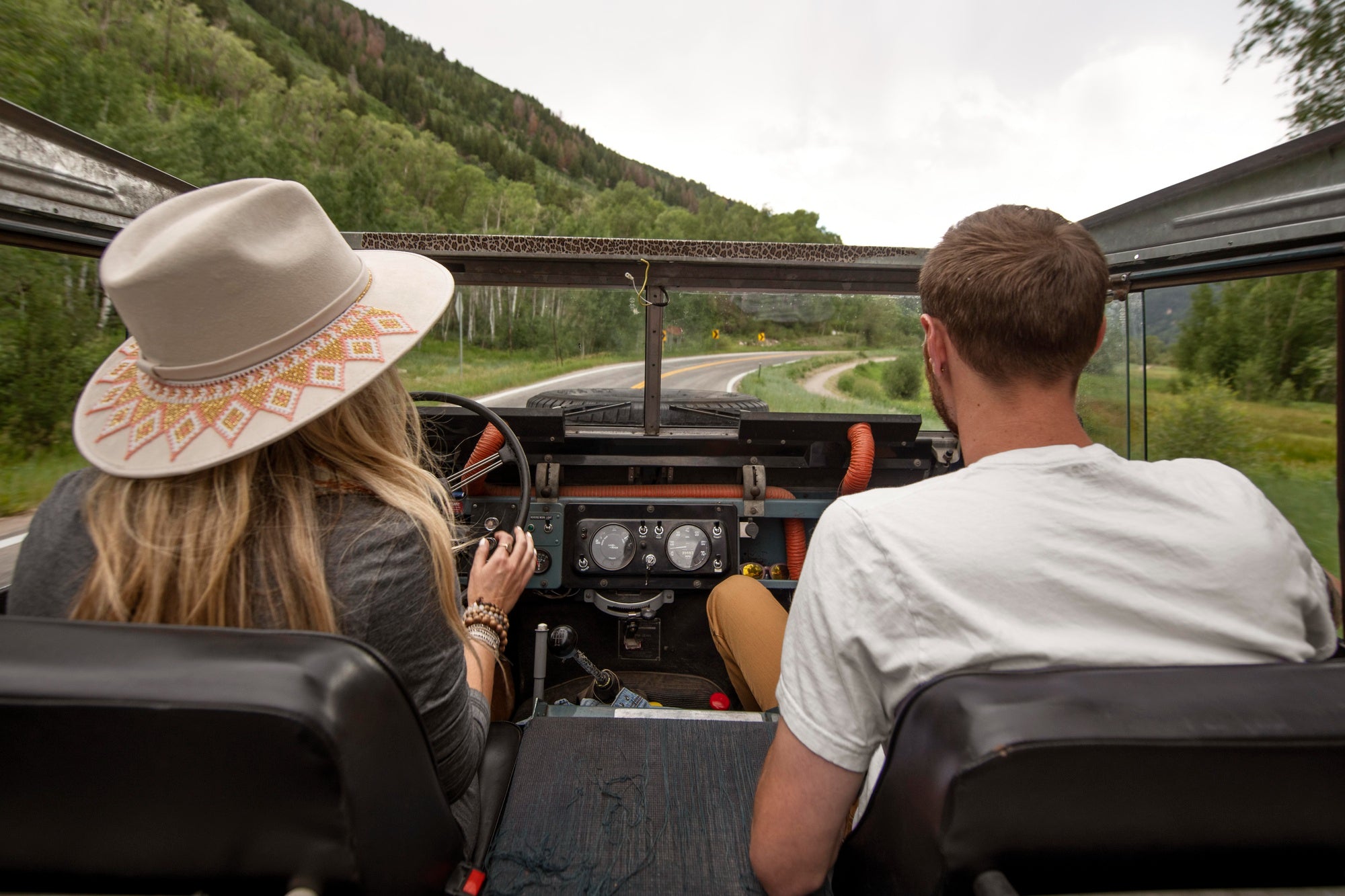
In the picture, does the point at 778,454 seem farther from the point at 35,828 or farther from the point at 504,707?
the point at 35,828

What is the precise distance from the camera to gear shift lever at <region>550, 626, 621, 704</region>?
2586 millimetres

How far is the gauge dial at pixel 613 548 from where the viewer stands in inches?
114

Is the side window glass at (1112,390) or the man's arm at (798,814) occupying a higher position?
the side window glass at (1112,390)

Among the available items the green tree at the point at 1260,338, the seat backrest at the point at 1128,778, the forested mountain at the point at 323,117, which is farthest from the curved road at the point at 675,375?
the forested mountain at the point at 323,117

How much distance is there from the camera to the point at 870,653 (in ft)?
3.16

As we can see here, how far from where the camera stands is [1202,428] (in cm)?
289

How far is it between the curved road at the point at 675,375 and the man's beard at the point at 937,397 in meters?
1.74

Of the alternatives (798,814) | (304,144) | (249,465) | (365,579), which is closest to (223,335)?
(249,465)

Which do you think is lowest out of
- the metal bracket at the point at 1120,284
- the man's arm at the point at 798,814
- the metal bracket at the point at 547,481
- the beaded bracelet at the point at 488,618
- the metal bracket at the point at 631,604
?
the metal bracket at the point at 631,604

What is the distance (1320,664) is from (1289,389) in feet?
8.45

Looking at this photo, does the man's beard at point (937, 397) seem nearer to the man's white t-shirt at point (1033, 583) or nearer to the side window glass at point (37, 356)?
the man's white t-shirt at point (1033, 583)

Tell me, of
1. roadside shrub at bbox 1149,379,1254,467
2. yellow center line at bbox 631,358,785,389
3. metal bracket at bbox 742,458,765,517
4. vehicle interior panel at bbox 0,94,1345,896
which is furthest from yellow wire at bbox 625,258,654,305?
roadside shrub at bbox 1149,379,1254,467

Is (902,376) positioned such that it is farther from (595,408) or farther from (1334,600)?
(1334,600)

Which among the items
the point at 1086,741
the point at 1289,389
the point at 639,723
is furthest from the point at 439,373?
the point at 1289,389
